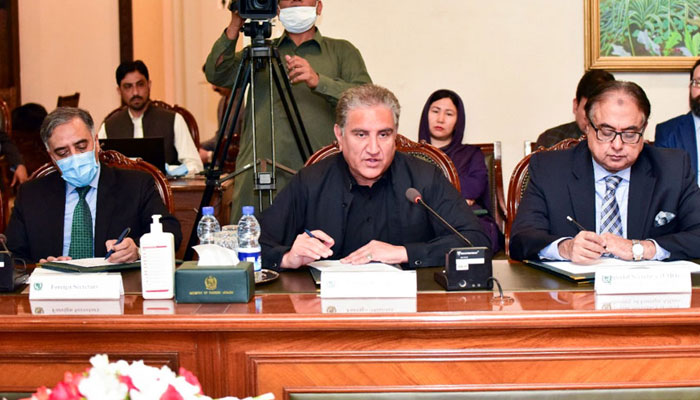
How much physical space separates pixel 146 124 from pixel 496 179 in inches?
95.6

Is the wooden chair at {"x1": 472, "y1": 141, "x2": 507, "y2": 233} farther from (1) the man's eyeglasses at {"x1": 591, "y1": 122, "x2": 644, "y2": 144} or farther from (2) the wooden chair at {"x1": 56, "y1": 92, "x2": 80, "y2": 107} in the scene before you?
(2) the wooden chair at {"x1": 56, "y1": 92, "x2": 80, "y2": 107}

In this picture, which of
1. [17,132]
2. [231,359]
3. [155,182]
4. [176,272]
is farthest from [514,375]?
[17,132]

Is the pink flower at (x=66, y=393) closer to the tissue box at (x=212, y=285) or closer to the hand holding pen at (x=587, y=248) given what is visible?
the tissue box at (x=212, y=285)

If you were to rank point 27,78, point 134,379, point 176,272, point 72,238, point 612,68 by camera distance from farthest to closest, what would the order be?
point 27,78 < point 612,68 < point 72,238 < point 176,272 < point 134,379

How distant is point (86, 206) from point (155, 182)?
0.85ft

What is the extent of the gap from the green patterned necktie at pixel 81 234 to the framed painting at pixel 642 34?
286cm

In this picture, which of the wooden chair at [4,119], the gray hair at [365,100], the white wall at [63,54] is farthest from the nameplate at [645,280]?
the white wall at [63,54]

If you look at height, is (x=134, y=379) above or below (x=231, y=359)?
above

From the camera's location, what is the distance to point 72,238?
2.85 meters

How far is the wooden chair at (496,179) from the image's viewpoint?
4.18 m

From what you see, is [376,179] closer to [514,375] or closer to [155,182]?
[155,182]

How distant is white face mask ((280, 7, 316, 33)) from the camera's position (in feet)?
12.0

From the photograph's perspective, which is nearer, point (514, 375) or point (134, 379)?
point (134, 379)

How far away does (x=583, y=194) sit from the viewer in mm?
2607
